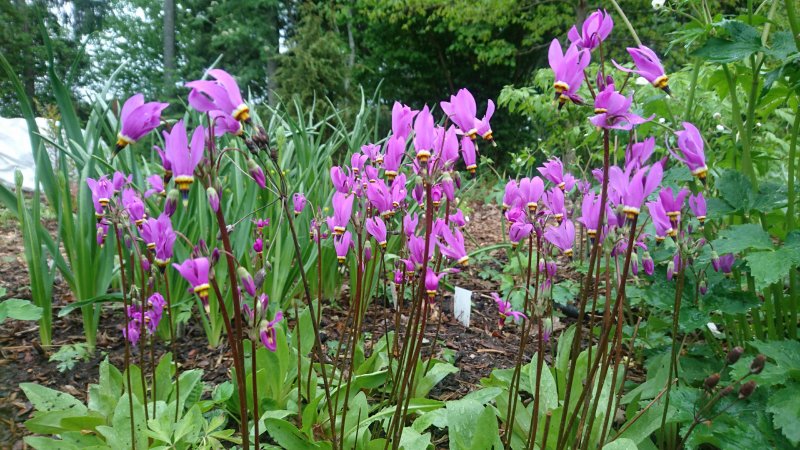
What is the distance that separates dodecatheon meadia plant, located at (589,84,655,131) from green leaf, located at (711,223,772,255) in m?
0.59

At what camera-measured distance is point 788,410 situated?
3.78 ft

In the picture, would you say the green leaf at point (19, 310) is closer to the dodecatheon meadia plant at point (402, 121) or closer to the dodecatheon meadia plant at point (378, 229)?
the dodecatheon meadia plant at point (378, 229)

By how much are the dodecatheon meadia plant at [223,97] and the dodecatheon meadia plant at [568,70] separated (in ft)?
1.87

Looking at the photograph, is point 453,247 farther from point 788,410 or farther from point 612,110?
point 788,410

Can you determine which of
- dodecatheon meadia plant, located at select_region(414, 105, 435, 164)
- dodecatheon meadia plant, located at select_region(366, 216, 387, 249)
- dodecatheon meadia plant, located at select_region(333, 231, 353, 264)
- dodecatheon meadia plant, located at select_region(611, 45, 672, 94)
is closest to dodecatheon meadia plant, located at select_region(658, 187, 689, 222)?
dodecatheon meadia plant, located at select_region(611, 45, 672, 94)

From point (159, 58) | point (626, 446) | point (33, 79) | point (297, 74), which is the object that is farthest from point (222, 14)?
point (626, 446)

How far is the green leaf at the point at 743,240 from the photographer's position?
1.28m

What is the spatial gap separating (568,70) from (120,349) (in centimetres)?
230

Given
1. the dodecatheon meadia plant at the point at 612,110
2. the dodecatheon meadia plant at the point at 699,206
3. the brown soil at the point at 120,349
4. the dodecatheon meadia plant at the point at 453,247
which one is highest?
the dodecatheon meadia plant at the point at 612,110

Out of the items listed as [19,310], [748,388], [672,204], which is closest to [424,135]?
[672,204]

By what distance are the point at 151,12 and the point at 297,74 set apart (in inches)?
695

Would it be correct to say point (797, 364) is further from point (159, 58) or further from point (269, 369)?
point (159, 58)

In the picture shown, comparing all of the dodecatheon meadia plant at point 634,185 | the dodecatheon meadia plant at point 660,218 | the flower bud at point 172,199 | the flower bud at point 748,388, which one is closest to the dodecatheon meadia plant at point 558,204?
the dodecatheon meadia plant at point 660,218

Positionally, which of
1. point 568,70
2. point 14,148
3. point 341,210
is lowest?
point 14,148
